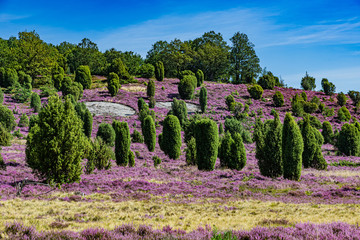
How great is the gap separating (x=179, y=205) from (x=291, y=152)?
1107 centimetres

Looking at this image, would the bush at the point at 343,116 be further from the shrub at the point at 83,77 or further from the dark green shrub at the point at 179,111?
the shrub at the point at 83,77

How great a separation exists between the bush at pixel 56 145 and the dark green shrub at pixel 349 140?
33166mm

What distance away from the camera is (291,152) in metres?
20.4

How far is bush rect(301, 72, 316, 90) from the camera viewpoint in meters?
86.2

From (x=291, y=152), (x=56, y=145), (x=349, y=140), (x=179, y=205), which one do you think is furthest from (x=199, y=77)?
(x=179, y=205)

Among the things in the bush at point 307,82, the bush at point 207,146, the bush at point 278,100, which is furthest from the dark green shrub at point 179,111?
the bush at point 307,82

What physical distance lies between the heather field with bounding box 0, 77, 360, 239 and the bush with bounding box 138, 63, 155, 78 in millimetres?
56169

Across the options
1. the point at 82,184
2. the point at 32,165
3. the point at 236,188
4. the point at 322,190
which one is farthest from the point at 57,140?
the point at 322,190

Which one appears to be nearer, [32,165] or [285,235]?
[285,235]

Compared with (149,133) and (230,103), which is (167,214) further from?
(230,103)

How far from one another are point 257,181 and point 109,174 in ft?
36.6

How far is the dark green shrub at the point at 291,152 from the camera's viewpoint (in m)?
20.5

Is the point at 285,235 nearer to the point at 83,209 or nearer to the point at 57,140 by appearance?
the point at 83,209

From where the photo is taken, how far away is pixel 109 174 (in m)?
21.6
